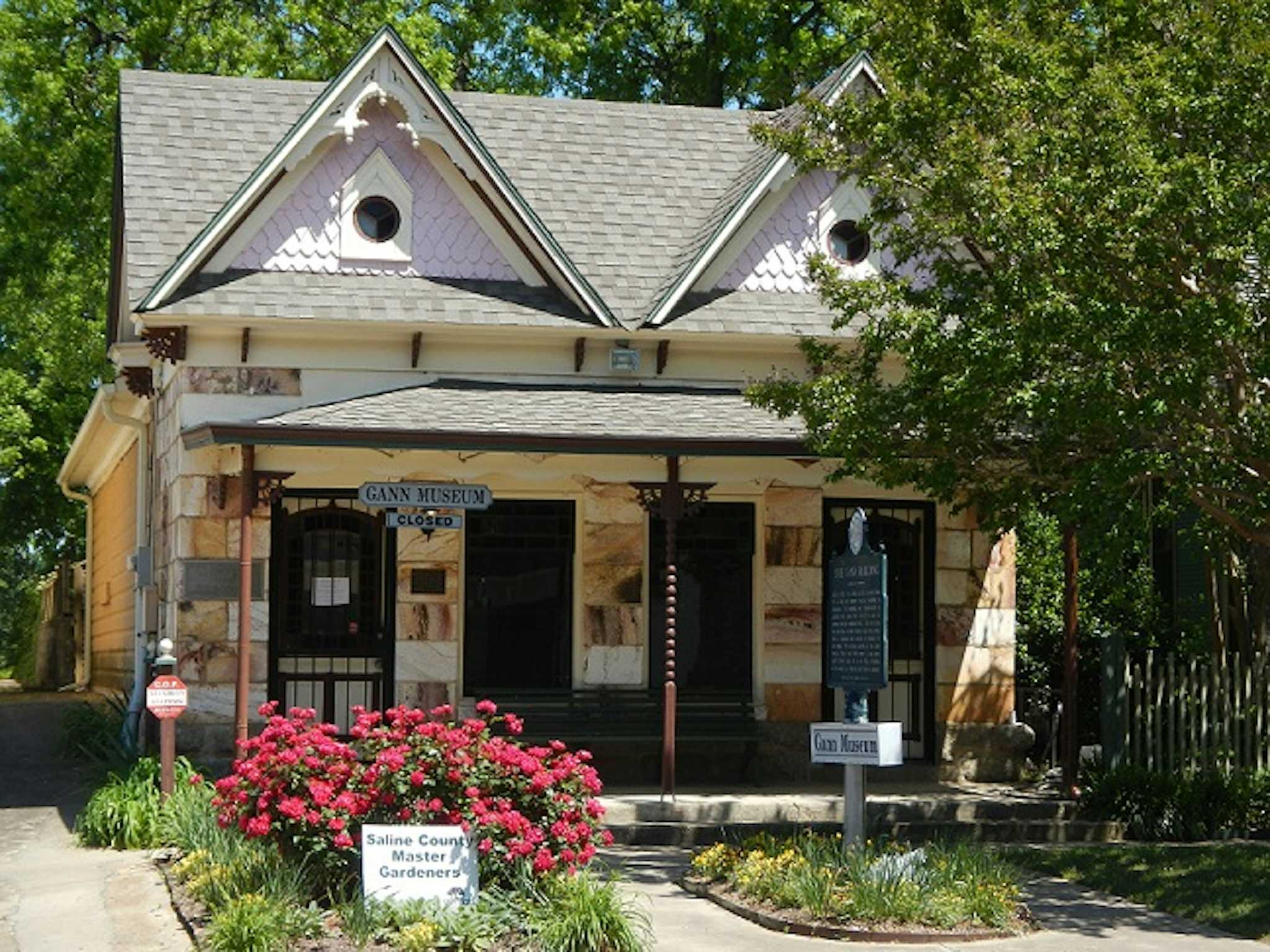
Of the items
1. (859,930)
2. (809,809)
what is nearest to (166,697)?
(809,809)

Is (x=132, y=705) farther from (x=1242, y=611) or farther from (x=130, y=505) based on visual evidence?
(x=1242, y=611)

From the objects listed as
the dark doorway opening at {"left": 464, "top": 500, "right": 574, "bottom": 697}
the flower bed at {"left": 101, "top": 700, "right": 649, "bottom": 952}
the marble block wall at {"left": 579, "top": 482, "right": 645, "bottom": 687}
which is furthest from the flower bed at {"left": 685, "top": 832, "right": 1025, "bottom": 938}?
the dark doorway opening at {"left": 464, "top": 500, "right": 574, "bottom": 697}

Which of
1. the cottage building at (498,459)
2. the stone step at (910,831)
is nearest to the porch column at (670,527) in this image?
the cottage building at (498,459)

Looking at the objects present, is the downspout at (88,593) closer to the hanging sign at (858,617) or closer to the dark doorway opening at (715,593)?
the dark doorway opening at (715,593)

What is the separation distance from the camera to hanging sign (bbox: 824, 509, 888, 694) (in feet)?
44.1

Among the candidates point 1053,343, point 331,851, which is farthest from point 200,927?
point 1053,343

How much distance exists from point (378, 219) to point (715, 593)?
4.99 metres

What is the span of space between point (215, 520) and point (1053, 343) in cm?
827

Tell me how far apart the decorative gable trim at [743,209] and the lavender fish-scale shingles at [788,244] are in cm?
36

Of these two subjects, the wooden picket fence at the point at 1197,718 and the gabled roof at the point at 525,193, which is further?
the gabled roof at the point at 525,193

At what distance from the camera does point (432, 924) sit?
11.1 meters

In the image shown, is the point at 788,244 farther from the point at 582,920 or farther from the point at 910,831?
the point at 582,920

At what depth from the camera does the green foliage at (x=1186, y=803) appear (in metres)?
16.8

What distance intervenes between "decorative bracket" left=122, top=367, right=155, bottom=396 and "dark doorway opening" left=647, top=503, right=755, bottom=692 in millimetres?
5970
